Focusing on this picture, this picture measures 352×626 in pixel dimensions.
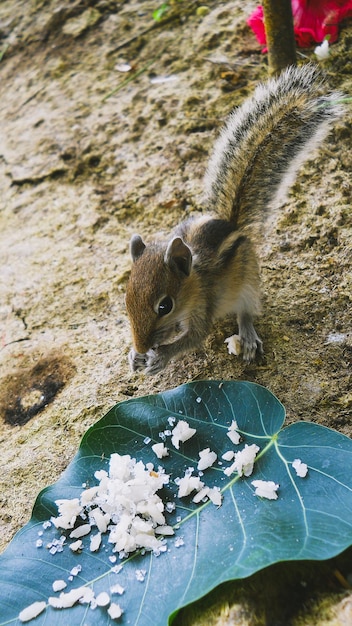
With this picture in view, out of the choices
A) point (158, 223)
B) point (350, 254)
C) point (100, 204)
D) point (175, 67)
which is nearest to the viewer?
point (350, 254)

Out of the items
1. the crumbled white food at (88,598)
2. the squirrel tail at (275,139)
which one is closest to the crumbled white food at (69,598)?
the crumbled white food at (88,598)

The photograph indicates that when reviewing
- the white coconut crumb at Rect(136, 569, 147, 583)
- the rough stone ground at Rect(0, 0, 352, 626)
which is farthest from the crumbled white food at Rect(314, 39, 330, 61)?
the white coconut crumb at Rect(136, 569, 147, 583)

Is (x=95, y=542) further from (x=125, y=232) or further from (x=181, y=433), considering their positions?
(x=125, y=232)

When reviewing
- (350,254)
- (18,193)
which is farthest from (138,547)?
(18,193)

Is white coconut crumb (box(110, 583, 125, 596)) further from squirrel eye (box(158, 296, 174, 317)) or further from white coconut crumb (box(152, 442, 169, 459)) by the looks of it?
squirrel eye (box(158, 296, 174, 317))

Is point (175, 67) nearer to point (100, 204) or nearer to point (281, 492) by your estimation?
point (100, 204)

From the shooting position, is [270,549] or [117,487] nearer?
[270,549]
